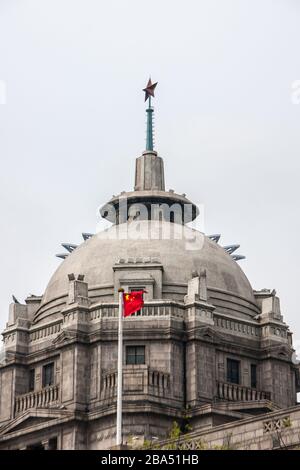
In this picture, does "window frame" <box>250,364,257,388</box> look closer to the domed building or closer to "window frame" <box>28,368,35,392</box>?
the domed building

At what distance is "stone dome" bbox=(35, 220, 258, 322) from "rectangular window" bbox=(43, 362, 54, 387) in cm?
337

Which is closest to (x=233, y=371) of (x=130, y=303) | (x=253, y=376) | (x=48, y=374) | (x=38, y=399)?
(x=253, y=376)

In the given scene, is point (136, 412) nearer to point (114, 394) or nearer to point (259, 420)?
point (114, 394)

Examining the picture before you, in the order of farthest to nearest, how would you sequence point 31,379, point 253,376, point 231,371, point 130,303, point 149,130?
point 149,130 → point 31,379 → point 253,376 → point 231,371 → point 130,303

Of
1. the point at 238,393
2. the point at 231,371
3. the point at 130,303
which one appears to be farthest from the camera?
the point at 231,371

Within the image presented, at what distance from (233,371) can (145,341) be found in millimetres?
6525

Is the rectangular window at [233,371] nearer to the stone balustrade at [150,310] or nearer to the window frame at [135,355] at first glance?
the stone balustrade at [150,310]

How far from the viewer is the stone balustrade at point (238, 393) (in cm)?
8639

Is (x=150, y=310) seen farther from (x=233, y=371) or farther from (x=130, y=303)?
(x=130, y=303)

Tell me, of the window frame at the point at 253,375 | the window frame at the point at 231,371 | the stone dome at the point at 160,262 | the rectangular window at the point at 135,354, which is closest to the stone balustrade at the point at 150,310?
the rectangular window at the point at 135,354

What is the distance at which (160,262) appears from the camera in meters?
90.5

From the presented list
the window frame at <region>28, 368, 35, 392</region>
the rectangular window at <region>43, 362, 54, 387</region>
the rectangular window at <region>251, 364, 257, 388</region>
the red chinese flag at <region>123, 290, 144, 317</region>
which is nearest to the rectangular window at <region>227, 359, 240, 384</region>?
the rectangular window at <region>251, 364, 257, 388</region>
